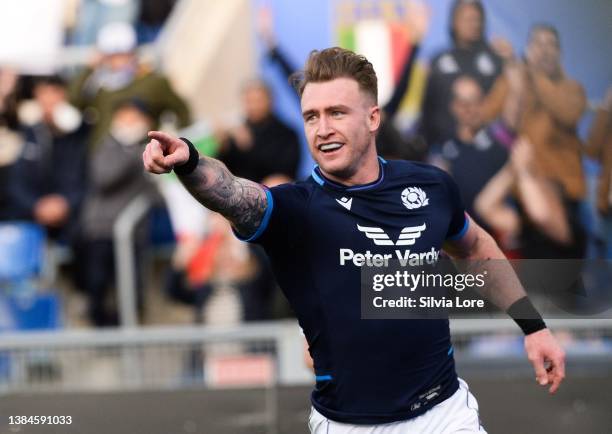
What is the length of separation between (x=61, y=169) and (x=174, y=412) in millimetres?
3219

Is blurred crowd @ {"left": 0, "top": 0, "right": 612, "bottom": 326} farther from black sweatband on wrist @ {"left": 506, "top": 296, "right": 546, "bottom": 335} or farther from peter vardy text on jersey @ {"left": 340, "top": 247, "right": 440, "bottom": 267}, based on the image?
peter vardy text on jersey @ {"left": 340, "top": 247, "right": 440, "bottom": 267}

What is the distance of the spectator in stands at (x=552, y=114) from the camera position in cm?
985

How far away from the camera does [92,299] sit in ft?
35.5

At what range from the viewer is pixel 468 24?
10.1 m

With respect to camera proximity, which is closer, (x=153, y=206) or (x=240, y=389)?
(x=240, y=389)

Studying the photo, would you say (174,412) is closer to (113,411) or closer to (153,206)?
(113,411)

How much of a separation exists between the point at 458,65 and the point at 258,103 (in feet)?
5.88

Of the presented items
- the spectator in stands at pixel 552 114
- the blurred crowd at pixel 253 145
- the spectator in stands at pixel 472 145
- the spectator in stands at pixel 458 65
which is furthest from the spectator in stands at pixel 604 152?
the spectator in stands at pixel 458 65

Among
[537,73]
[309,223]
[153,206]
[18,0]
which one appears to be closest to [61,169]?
[153,206]

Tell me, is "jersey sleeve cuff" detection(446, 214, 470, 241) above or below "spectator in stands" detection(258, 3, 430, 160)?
below

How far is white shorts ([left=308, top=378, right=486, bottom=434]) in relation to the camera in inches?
215

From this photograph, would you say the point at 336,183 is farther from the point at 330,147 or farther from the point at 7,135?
the point at 7,135

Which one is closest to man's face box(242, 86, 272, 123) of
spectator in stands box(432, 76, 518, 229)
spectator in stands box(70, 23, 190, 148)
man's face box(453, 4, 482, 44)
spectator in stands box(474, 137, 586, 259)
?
spectator in stands box(70, 23, 190, 148)

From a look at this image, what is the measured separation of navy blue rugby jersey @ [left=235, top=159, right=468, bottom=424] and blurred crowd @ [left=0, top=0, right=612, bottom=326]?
4.39m
